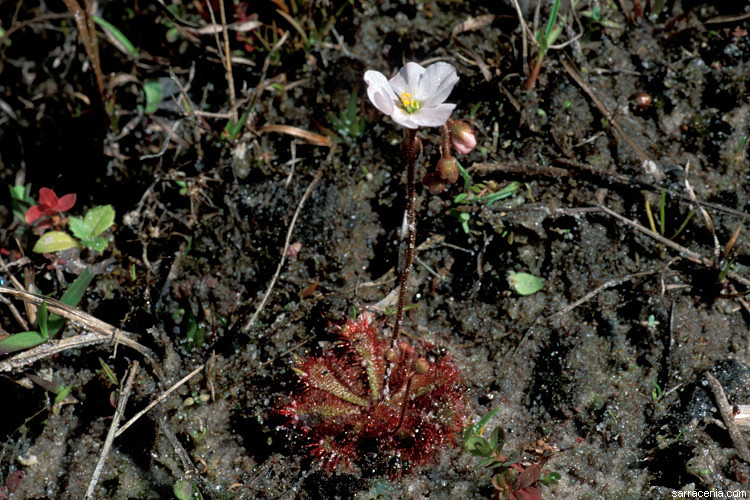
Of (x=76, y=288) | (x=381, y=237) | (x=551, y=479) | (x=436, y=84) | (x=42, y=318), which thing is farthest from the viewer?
(x=381, y=237)

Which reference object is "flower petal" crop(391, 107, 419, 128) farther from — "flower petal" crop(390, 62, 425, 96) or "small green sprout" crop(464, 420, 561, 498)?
"small green sprout" crop(464, 420, 561, 498)

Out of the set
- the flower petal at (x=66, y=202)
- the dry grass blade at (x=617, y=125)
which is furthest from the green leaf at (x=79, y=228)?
the dry grass blade at (x=617, y=125)

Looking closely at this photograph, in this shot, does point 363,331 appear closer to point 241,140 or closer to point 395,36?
point 241,140

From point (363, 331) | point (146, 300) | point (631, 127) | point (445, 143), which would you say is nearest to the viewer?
point (445, 143)

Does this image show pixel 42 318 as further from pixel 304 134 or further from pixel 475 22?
pixel 475 22

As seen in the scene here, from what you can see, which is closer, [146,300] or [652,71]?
[146,300]

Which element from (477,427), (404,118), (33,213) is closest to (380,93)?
(404,118)

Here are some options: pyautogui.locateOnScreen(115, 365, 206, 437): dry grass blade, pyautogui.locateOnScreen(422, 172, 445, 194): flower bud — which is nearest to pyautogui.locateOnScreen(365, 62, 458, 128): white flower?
pyautogui.locateOnScreen(422, 172, 445, 194): flower bud

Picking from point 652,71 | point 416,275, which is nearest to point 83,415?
point 416,275
